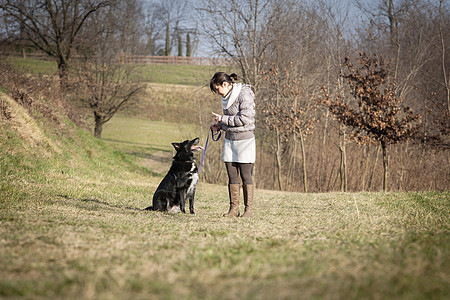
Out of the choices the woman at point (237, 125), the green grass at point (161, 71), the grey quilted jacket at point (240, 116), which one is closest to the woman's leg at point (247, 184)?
the woman at point (237, 125)

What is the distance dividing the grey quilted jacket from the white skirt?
7cm

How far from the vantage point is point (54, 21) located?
2081cm

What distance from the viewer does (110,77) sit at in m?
22.3

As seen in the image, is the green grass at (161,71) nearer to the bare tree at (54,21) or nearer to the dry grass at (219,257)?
the bare tree at (54,21)

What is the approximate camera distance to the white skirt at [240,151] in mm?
5527

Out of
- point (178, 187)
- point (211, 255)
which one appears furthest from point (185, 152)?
point (211, 255)

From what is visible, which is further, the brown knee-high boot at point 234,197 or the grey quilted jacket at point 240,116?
the brown knee-high boot at point 234,197

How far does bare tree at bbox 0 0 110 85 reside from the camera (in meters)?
20.4

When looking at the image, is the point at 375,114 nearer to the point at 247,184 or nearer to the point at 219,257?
the point at 247,184

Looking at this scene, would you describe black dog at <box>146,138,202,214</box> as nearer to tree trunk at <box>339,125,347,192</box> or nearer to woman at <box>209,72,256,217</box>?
woman at <box>209,72,256,217</box>

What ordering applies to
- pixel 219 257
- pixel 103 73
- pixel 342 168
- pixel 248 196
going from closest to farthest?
pixel 219 257 < pixel 248 196 < pixel 342 168 < pixel 103 73

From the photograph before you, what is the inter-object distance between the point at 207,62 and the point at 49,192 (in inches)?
395

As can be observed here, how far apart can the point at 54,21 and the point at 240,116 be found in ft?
61.9

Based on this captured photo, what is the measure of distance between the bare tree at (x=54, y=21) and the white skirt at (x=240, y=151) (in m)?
16.7
